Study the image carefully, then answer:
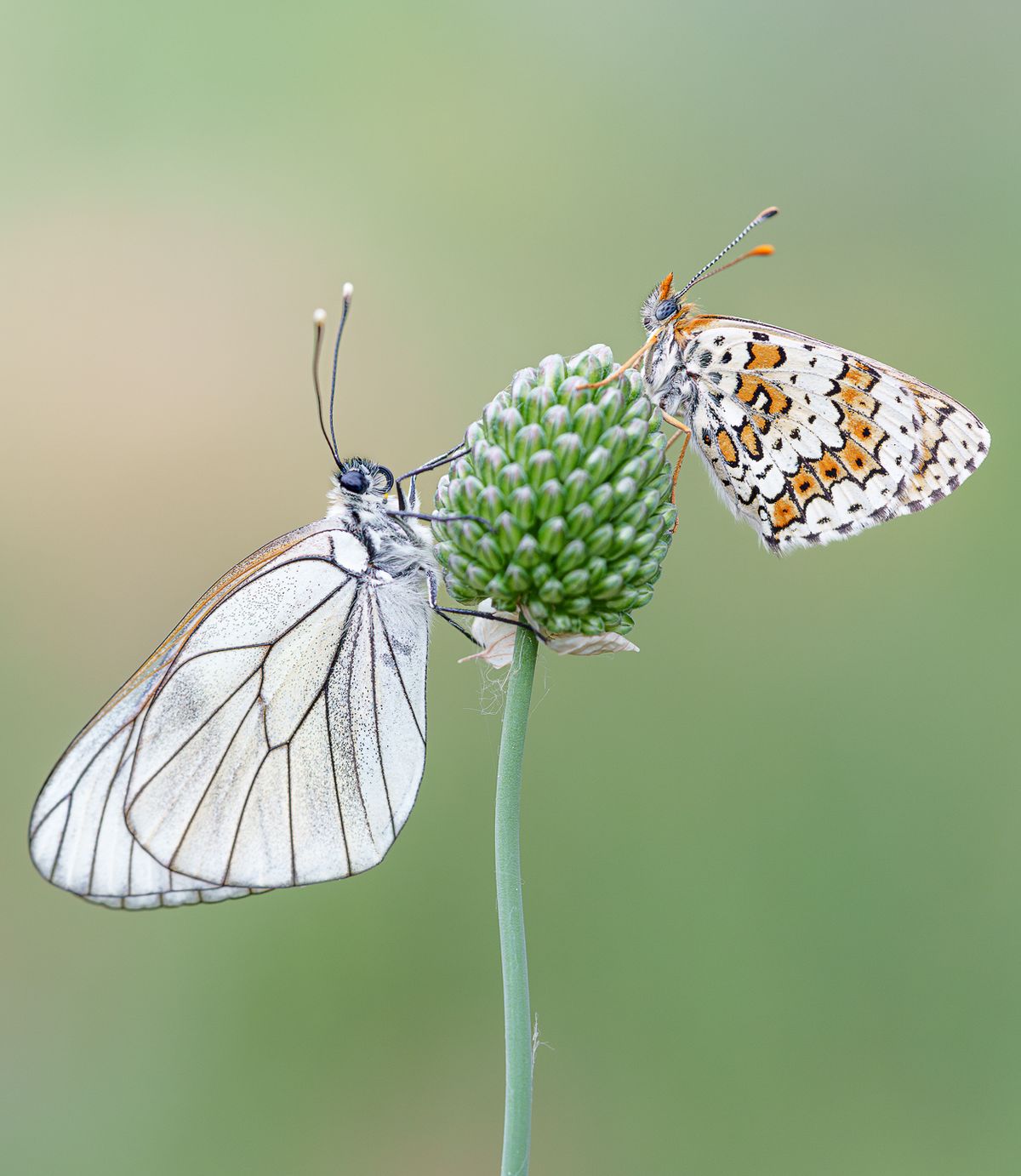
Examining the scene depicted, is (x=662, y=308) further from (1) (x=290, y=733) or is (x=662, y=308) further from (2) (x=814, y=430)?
(1) (x=290, y=733)

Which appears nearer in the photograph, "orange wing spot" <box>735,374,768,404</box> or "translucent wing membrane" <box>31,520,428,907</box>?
"translucent wing membrane" <box>31,520,428,907</box>

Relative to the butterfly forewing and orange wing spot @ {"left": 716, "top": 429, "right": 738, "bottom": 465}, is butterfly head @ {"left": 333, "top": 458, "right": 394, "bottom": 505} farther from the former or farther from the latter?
orange wing spot @ {"left": 716, "top": 429, "right": 738, "bottom": 465}

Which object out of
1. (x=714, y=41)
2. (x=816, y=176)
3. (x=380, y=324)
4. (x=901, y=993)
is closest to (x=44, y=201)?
(x=380, y=324)

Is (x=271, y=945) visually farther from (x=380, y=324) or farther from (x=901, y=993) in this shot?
(x=380, y=324)

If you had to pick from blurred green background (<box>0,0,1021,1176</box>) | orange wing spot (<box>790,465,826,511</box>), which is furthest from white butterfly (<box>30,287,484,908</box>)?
blurred green background (<box>0,0,1021,1176</box>)

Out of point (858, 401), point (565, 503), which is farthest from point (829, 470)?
point (565, 503)

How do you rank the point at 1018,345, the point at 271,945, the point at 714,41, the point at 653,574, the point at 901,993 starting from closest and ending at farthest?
the point at 653,574
the point at 901,993
the point at 271,945
the point at 1018,345
the point at 714,41

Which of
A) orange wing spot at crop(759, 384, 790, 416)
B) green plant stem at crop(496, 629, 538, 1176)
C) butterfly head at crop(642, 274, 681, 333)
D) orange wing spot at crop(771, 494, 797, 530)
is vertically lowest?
green plant stem at crop(496, 629, 538, 1176)

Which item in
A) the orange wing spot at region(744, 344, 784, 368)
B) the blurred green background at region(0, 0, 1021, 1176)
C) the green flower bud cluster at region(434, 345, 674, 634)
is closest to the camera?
the green flower bud cluster at region(434, 345, 674, 634)
